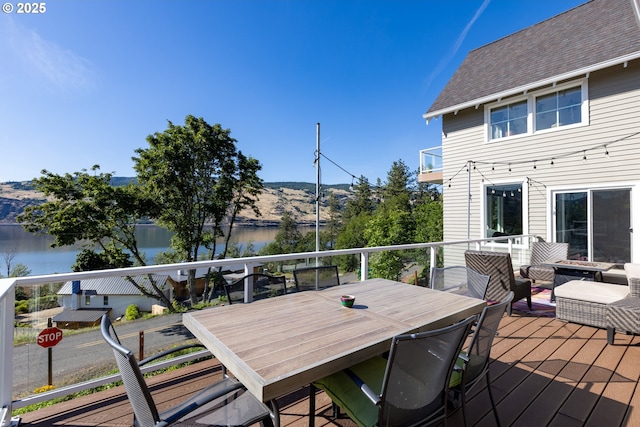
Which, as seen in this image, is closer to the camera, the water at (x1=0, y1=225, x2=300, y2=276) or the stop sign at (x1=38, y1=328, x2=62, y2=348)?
the stop sign at (x1=38, y1=328, x2=62, y2=348)

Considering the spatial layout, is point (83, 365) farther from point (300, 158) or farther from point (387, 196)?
point (387, 196)

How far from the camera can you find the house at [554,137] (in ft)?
21.1

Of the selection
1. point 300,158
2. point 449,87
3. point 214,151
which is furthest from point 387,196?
point 449,87

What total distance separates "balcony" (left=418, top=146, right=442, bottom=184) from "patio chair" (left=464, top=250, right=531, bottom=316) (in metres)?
5.88

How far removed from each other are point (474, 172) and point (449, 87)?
3.18 meters


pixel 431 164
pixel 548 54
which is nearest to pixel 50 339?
pixel 431 164

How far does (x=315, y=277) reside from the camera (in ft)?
10.5

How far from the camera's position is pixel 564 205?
707cm

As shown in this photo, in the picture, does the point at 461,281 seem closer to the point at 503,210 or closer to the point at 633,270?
the point at 633,270

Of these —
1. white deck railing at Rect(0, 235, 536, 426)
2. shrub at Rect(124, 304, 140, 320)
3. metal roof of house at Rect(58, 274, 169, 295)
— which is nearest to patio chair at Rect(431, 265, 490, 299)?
white deck railing at Rect(0, 235, 536, 426)

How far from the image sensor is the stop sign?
7.31 ft

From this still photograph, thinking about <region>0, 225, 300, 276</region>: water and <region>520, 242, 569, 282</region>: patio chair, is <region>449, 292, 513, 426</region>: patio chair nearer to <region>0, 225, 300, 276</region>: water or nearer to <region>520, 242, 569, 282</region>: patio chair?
<region>520, 242, 569, 282</region>: patio chair

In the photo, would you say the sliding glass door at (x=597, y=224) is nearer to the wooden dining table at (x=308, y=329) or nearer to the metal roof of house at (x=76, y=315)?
the wooden dining table at (x=308, y=329)

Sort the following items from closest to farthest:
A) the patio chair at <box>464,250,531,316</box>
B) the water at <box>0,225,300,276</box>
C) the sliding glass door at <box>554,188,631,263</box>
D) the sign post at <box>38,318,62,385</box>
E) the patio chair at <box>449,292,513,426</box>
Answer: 1. the patio chair at <box>449,292,513,426</box>
2. the sign post at <box>38,318,62,385</box>
3. the patio chair at <box>464,250,531,316</box>
4. the sliding glass door at <box>554,188,631,263</box>
5. the water at <box>0,225,300,276</box>
